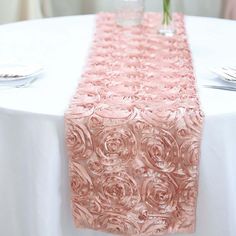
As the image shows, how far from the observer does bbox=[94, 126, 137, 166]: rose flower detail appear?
3.11 feet

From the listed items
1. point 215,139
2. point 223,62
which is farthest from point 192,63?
point 215,139

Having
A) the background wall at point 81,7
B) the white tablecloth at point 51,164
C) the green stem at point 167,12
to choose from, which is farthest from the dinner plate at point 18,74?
the background wall at point 81,7

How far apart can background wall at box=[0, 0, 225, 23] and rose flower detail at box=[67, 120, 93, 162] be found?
193cm

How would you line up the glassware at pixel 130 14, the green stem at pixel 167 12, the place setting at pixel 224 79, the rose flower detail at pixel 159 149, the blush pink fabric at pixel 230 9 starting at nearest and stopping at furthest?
the rose flower detail at pixel 159 149 → the place setting at pixel 224 79 → the green stem at pixel 167 12 → the glassware at pixel 130 14 → the blush pink fabric at pixel 230 9

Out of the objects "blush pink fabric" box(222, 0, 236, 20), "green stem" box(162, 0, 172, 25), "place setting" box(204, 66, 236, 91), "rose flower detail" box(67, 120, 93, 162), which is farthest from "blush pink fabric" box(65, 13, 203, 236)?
"blush pink fabric" box(222, 0, 236, 20)

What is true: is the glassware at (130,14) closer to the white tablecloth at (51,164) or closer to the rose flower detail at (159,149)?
the white tablecloth at (51,164)

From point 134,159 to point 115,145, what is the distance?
0.05 meters

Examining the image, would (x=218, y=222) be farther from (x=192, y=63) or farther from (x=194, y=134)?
(x=192, y=63)

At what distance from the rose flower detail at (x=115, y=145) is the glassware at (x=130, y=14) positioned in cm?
93

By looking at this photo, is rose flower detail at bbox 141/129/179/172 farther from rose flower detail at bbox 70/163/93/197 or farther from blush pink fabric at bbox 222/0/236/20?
blush pink fabric at bbox 222/0/236/20

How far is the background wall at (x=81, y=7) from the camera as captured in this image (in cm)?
274

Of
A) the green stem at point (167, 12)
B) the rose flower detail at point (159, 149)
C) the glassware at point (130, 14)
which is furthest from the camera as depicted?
the glassware at point (130, 14)

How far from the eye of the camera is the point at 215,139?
0.96 m

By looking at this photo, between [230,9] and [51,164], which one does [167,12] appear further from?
[230,9]
